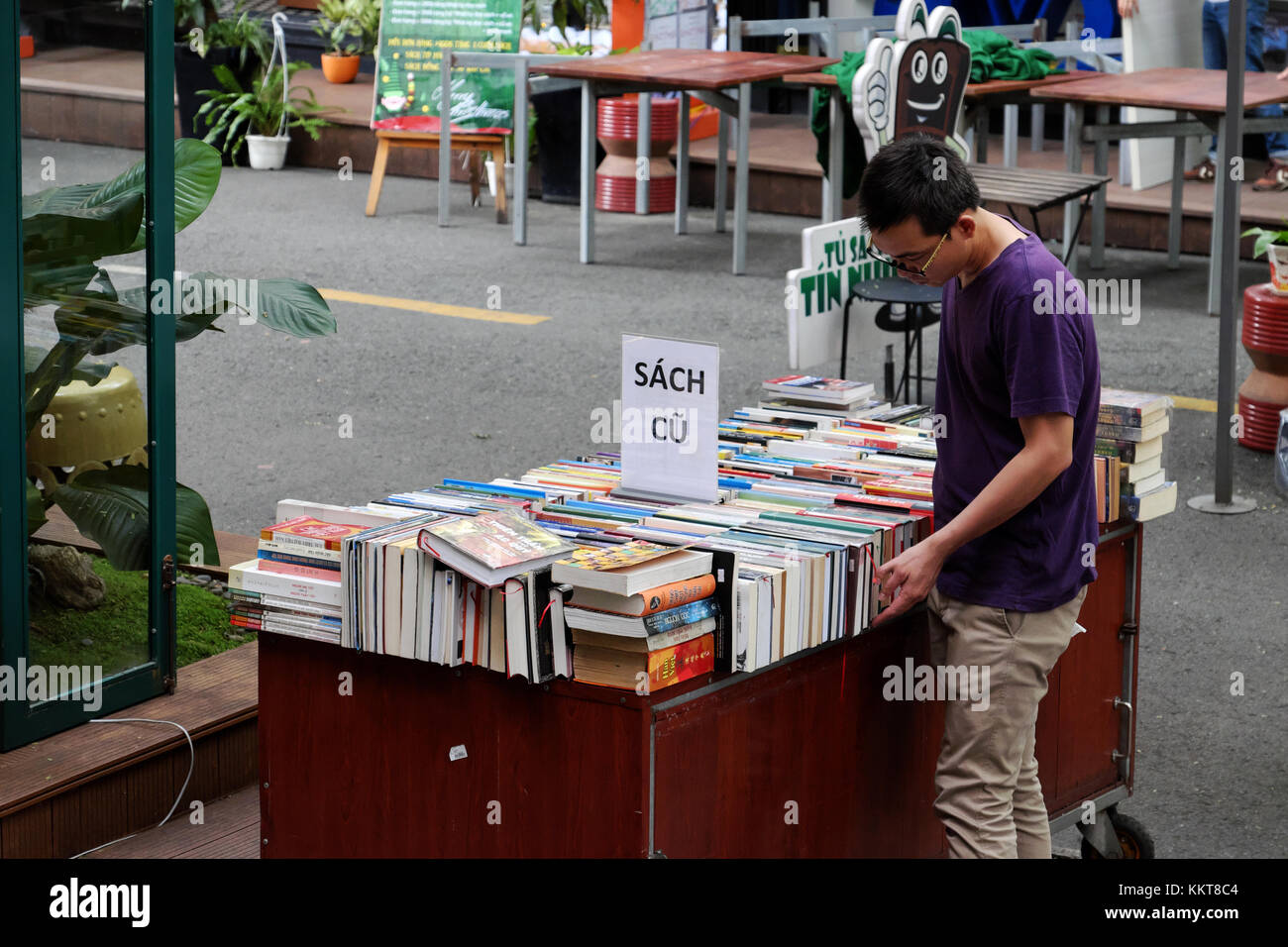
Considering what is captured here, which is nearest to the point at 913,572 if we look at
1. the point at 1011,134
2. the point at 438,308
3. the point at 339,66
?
the point at 438,308

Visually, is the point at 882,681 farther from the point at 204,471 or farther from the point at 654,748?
the point at 204,471

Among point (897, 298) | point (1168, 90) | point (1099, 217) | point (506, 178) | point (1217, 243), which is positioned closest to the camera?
point (897, 298)

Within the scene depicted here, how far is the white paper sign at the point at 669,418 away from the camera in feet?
11.4

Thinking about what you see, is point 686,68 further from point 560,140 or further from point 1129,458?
point 1129,458

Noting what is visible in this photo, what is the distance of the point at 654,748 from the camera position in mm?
2977

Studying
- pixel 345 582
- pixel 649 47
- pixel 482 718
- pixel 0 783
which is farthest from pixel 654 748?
pixel 649 47

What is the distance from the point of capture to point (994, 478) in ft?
10.2

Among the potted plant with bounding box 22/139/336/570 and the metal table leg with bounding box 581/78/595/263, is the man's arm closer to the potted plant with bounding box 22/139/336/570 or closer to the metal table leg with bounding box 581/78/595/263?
the potted plant with bounding box 22/139/336/570

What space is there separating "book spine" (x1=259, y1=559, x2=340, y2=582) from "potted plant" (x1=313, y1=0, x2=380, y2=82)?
1211 cm

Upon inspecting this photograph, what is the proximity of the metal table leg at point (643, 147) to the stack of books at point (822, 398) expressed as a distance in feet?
25.1

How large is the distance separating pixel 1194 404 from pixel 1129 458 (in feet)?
13.6

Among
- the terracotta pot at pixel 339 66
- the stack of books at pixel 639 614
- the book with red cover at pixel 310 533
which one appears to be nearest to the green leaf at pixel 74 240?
the book with red cover at pixel 310 533

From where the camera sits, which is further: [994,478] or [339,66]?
[339,66]

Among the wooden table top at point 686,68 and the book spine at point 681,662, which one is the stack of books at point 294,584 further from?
the wooden table top at point 686,68
